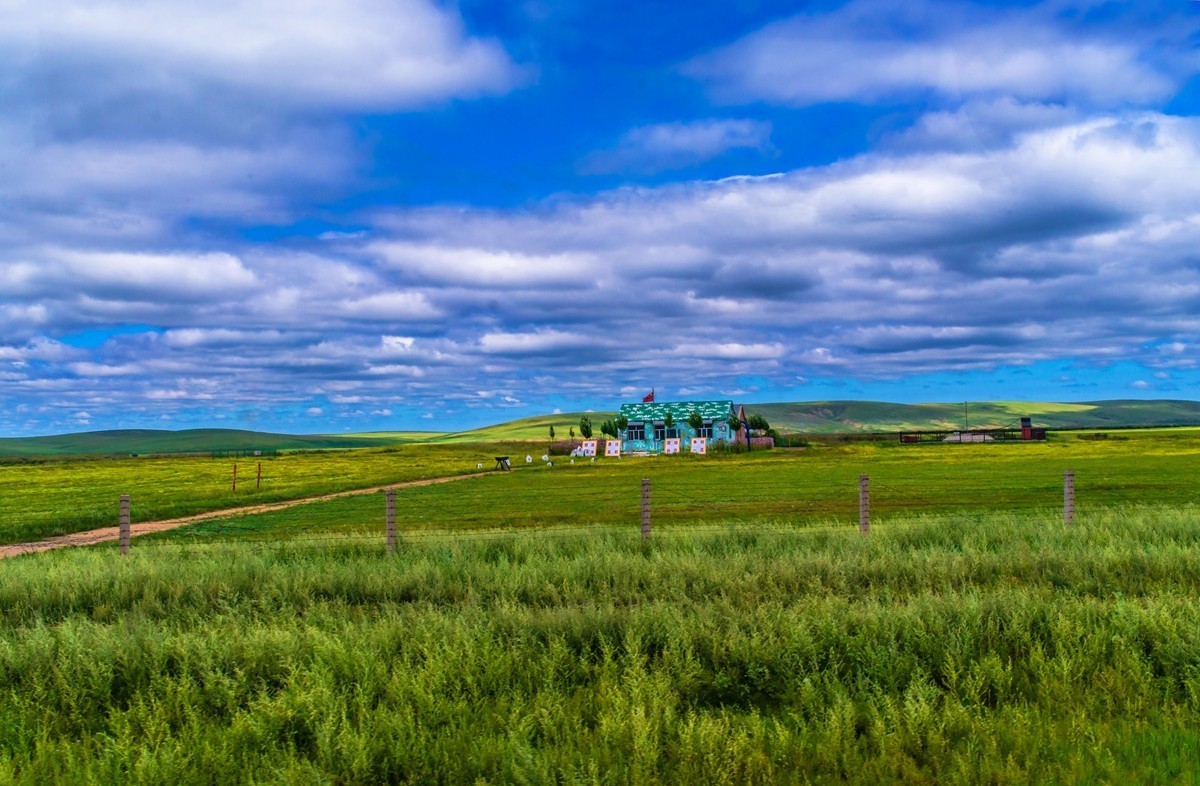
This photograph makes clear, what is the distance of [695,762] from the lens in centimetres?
634

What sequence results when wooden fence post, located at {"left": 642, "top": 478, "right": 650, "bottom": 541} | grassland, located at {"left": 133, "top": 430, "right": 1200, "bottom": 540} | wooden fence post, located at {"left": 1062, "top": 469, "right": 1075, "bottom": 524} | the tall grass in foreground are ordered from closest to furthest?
the tall grass in foreground, wooden fence post, located at {"left": 642, "top": 478, "right": 650, "bottom": 541}, wooden fence post, located at {"left": 1062, "top": 469, "right": 1075, "bottom": 524}, grassland, located at {"left": 133, "top": 430, "right": 1200, "bottom": 540}

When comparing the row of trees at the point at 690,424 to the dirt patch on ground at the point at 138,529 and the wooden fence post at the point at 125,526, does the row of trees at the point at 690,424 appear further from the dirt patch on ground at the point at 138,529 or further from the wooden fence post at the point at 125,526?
the wooden fence post at the point at 125,526

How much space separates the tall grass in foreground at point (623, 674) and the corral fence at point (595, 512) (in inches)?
163

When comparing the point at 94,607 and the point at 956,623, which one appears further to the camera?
the point at 94,607

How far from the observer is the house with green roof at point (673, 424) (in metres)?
86.4

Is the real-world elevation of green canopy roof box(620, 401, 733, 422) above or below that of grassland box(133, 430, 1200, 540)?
above

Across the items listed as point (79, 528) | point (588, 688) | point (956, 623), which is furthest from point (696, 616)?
point (79, 528)

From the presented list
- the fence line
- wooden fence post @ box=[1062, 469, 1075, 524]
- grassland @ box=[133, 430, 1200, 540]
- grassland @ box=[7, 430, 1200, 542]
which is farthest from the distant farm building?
wooden fence post @ box=[1062, 469, 1075, 524]

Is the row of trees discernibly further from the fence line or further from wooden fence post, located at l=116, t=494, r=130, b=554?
wooden fence post, located at l=116, t=494, r=130, b=554

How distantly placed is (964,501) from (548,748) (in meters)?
25.4

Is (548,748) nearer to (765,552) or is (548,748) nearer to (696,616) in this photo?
(696,616)

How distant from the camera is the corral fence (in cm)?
1811

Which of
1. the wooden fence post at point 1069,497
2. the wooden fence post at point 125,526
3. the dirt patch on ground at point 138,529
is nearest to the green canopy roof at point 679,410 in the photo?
the dirt patch on ground at point 138,529

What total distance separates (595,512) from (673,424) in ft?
200
